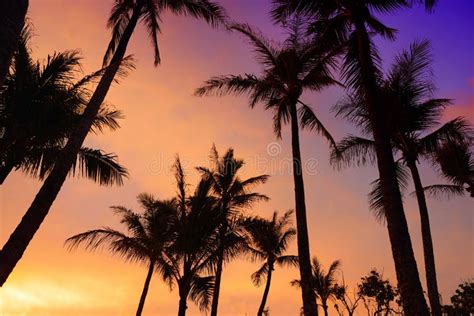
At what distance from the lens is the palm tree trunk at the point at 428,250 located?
1457cm

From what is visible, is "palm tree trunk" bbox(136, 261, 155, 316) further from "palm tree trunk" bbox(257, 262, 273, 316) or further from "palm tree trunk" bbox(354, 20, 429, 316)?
"palm tree trunk" bbox(354, 20, 429, 316)

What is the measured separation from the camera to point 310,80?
16.0 metres

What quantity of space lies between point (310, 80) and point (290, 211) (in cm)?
1907

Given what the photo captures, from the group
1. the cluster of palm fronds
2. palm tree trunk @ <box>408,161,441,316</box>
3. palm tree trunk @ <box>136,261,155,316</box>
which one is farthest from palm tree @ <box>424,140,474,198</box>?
palm tree trunk @ <box>136,261,155,316</box>

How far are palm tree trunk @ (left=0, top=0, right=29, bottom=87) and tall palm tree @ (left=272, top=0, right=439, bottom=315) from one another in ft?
22.9

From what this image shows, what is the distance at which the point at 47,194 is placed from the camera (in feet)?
25.5

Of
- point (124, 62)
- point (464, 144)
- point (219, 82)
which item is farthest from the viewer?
point (219, 82)

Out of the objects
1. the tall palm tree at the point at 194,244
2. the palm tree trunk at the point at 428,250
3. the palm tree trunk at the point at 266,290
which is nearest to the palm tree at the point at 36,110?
the tall palm tree at the point at 194,244

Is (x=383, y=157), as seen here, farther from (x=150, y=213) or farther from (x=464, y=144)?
(x=150, y=213)

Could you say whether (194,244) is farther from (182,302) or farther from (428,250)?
(428,250)

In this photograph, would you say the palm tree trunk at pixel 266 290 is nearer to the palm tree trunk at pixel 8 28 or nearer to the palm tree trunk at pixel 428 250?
the palm tree trunk at pixel 428 250

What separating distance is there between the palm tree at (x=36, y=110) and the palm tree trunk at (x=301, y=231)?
7162 millimetres

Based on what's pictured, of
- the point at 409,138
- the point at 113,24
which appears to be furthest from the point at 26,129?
the point at 409,138

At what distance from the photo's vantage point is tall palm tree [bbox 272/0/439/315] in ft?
24.3
